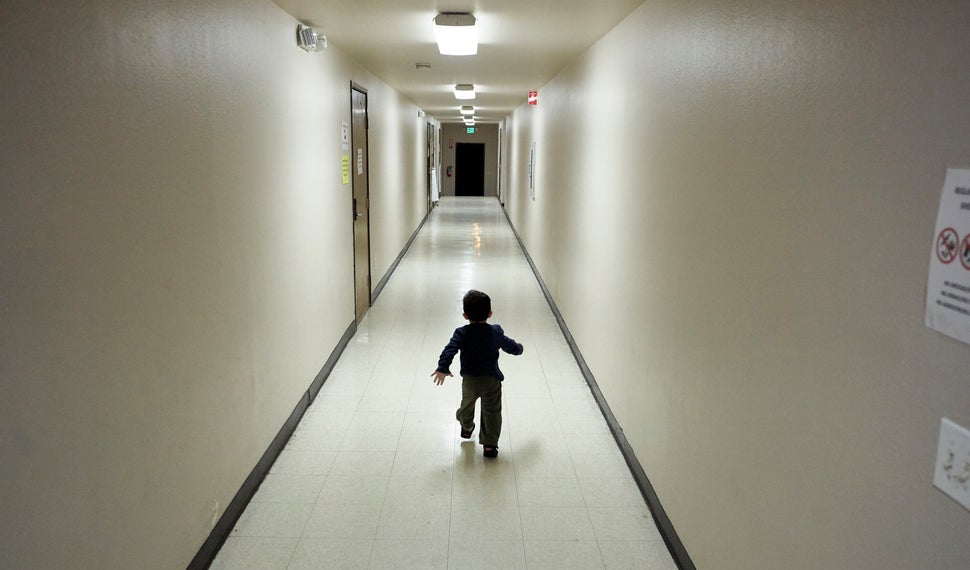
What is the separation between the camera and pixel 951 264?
1194 millimetres

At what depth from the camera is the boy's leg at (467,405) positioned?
12.5ft

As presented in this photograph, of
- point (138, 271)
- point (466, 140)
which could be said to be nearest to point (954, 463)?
point (138, 271)

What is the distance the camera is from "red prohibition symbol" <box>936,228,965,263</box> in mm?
1187

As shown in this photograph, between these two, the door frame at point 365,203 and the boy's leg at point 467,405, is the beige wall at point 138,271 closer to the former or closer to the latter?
the boy's leg at point 467,405

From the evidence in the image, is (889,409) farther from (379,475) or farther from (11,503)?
(379,475)

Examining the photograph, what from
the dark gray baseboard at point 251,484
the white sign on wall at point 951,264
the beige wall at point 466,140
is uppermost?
the beige wall at point 466,140

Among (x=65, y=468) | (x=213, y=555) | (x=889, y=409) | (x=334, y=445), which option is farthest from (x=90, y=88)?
(x=334, y=445)

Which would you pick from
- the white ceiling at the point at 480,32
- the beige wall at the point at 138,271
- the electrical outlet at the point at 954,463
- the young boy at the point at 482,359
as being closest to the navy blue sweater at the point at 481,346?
the young boy at the point at 482,359

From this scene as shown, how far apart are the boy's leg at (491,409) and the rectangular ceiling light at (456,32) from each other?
212 cm

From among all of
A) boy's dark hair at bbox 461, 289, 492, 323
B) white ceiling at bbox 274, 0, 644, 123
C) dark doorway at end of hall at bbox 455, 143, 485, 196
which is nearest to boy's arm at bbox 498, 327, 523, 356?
boy's dark hair at bbox 461, 289, 492, 323

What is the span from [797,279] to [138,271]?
1928 mm

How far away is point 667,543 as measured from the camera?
9.67ft

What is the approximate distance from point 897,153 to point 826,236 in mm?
289

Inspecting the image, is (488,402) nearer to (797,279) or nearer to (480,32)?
(797,279)
